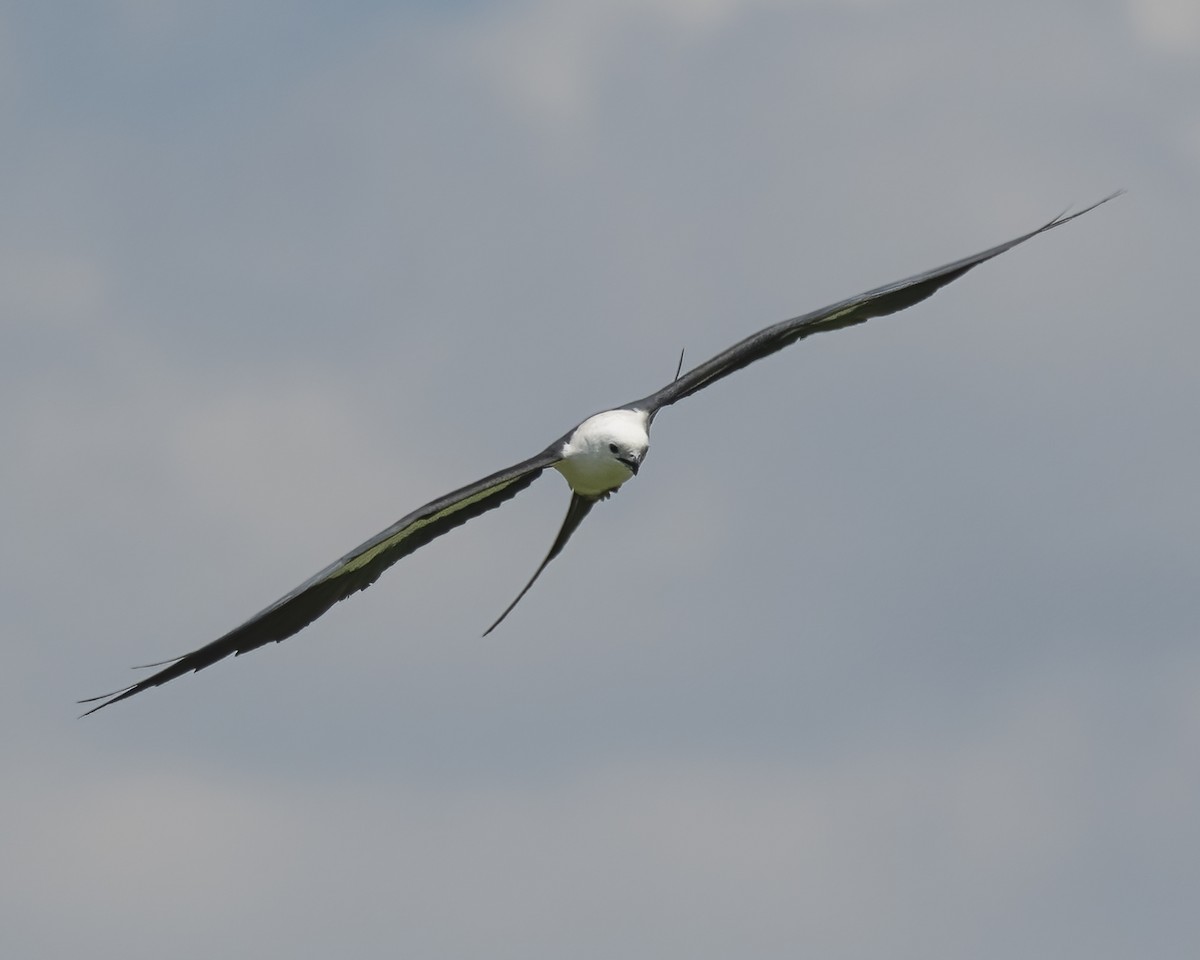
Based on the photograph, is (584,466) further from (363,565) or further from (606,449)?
(363,565)

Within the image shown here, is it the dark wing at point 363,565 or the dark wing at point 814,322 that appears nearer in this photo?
the dark wing at point 363,565

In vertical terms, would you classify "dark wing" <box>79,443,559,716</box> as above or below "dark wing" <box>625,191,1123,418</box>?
below

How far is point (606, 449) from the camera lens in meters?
19.8

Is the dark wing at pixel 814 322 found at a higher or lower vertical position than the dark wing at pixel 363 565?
higher

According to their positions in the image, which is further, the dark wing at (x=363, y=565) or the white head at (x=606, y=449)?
the white head at (x=606, y=449)

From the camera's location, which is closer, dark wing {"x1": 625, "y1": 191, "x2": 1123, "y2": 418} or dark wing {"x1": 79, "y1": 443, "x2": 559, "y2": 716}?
dark wing {"x1": 79, "y1": 443, "x2": 559, "y2": 716}

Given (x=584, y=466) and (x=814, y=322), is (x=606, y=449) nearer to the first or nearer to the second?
(x=584, y=466)

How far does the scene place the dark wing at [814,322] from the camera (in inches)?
793

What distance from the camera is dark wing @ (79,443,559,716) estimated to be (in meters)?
17.4

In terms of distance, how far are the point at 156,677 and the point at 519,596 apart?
13.3 ft

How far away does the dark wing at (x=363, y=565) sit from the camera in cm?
1741

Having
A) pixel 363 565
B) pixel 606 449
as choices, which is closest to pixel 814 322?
pixel 606 449

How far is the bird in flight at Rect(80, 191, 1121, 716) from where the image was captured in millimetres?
18672

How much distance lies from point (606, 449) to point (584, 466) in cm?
28
